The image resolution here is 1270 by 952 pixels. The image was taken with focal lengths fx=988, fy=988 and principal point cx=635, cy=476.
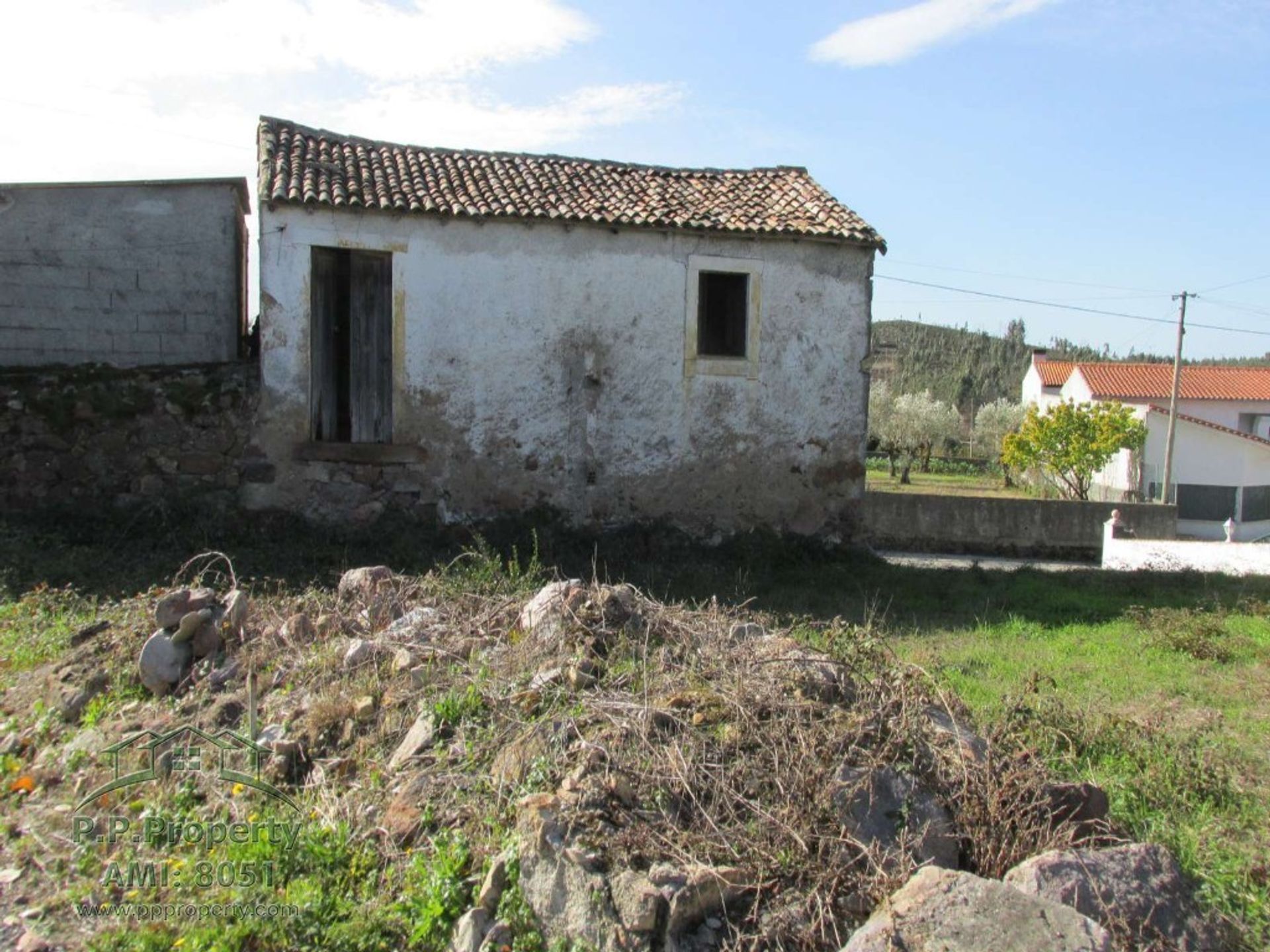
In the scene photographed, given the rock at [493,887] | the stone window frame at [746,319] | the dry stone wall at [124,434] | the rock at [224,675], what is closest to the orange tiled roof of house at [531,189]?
the stone window frame at [746,319]

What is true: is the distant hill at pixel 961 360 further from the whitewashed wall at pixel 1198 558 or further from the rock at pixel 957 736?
the rock at pixel 957 736

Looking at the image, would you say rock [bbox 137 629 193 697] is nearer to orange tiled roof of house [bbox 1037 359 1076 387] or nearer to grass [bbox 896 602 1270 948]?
grass [bbox 896 602 1270 948]

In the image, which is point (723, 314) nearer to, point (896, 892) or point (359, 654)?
point (359, 654)

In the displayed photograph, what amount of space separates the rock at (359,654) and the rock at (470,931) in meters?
2.07

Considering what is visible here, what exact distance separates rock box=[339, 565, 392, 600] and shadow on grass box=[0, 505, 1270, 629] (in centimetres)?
142

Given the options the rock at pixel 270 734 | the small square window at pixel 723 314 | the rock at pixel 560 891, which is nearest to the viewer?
the rock at pixel 560 891

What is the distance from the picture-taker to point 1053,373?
4347cm

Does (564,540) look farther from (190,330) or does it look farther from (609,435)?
(190,330)

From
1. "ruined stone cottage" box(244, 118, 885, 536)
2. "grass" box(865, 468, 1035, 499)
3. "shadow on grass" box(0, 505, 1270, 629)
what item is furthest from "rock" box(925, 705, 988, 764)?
"grass" box(865, 468, 1035, 499)

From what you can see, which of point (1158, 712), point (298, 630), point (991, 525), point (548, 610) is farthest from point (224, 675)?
point (991, 525)

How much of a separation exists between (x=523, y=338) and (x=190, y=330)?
4222 mm

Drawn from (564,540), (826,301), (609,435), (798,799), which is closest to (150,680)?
(798,799)

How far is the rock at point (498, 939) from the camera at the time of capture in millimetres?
3602

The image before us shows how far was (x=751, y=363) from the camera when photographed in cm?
1235
